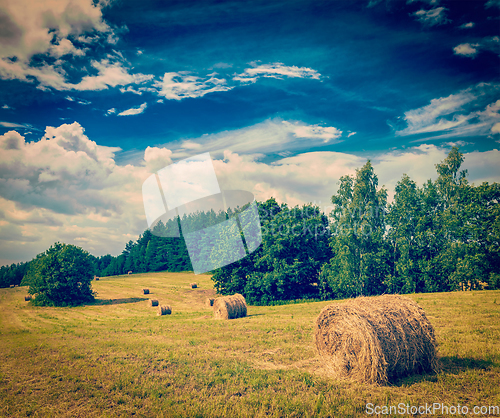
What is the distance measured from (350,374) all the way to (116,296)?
40.8m

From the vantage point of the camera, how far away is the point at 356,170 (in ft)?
130

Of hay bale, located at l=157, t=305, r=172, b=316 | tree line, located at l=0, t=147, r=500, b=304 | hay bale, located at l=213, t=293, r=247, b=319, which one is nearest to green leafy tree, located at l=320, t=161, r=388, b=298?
tree line, located at l=0, t=147, r=500, b=304

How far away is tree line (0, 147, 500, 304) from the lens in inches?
1384

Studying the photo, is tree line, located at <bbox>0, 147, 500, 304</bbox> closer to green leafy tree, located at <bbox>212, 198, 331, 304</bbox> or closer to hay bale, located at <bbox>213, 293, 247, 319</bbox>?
green leafy tree, located at <bbox>212, 198, 331, 304</bbox>

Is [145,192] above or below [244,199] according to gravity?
below

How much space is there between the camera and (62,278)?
3800 centimetres

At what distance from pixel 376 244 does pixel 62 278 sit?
4202 centimetres

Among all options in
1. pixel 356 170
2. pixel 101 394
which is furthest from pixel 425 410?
pixel 356 170

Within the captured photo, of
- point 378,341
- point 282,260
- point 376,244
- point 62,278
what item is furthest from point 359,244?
point 62,278

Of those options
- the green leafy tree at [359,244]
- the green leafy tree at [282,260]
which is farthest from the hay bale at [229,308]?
the green leafy tree at [359,244]

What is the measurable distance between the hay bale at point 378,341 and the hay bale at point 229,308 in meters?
12.7

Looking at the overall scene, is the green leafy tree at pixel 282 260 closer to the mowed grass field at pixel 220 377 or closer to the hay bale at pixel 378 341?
the mowed grass field at pixel 220 377

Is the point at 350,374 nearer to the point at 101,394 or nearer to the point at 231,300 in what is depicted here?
the point at 101,394

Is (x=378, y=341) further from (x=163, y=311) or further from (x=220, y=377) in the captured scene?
(x=163, y=311)
